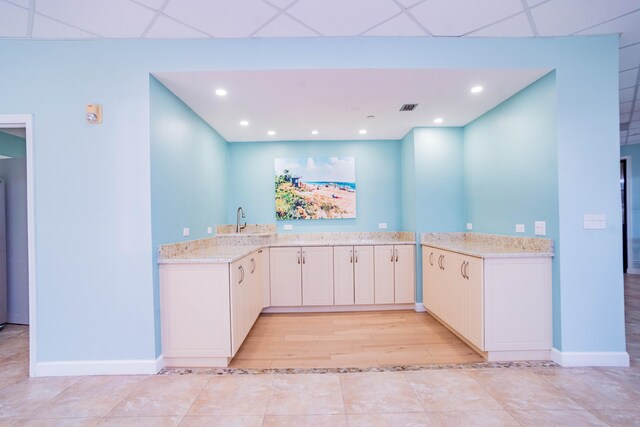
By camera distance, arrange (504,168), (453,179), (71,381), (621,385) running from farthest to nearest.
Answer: (453,179)
(504,168)
(71,381)
(621,385)

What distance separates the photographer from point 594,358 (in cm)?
239

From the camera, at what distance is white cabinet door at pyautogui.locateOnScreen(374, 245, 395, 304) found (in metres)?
3.99

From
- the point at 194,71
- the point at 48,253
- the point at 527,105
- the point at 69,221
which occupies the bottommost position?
the point at 48,253

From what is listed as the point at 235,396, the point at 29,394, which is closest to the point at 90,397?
the point at 29,394

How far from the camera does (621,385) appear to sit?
212 centimetres

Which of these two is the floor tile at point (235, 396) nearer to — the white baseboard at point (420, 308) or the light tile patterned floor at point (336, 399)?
the light tile patterned floor at point (336, 399)

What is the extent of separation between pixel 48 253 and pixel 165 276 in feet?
2.95

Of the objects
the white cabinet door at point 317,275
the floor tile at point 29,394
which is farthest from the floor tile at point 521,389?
the floor tile at point 29,394

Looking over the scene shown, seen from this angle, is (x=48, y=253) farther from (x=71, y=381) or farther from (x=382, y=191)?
(x=382, y=191)

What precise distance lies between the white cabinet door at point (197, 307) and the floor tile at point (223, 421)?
0.65 meters

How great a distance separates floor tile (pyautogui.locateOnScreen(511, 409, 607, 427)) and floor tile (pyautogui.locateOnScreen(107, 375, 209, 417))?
211cm

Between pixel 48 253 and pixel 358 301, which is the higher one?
pixel 48 253

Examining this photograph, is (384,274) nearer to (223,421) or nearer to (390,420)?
(390,420)

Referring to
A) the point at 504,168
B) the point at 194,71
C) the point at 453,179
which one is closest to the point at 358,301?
the point at 453,179
